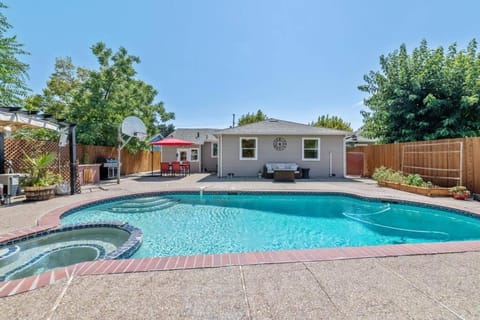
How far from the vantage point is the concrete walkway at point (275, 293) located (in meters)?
2.07

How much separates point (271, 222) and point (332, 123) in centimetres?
2974

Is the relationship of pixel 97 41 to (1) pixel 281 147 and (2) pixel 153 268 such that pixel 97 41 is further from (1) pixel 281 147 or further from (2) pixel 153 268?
(2) pixel 153 268

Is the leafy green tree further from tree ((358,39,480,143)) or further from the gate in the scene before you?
tree ((358,39,480,143))

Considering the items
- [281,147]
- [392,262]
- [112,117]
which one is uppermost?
[112,117]

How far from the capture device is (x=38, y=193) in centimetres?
744

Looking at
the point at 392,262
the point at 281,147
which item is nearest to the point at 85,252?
the point at 392,262

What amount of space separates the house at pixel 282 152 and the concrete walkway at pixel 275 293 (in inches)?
461

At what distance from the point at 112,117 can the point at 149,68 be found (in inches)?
222

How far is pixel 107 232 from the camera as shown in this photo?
5078 millimetres

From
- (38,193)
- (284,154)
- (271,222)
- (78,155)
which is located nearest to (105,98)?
(78,155)

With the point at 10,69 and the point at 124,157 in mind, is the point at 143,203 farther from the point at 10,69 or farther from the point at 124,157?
the point at 124,157

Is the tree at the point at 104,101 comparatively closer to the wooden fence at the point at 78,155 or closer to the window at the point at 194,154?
the wooden fence at the point at 78,155

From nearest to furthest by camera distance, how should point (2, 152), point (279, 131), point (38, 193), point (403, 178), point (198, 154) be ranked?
point (38, 193) → point (2, 152) → point (403, 178) → point (279, 131) → point (198, 154)

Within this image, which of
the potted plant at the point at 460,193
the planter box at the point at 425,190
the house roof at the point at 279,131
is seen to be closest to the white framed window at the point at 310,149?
the house roof at the point at 279,131
